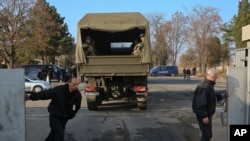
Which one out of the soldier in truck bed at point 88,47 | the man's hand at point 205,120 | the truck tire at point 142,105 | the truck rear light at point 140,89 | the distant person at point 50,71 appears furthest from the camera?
the distant person at point 50,71

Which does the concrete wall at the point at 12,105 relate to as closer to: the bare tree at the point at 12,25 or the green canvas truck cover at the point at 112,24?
the green canvas truck cover at the point at 112,24

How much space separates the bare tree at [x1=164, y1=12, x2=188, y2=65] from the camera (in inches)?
3448

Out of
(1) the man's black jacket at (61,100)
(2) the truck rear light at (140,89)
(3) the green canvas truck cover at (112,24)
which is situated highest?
(3) the green canvas truck cover at (112,24)

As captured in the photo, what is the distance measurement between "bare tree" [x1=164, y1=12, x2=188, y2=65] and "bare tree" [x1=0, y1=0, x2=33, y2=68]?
44.5m

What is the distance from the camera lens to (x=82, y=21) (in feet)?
56.2

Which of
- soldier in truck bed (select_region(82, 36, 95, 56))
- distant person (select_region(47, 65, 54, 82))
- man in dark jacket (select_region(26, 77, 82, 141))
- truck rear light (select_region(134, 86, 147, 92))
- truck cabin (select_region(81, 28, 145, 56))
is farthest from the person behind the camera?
distant person (select_region(47, 65, 54, 82))

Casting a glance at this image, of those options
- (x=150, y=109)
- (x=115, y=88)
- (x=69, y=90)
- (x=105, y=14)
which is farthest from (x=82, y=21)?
(x=69, y=90)

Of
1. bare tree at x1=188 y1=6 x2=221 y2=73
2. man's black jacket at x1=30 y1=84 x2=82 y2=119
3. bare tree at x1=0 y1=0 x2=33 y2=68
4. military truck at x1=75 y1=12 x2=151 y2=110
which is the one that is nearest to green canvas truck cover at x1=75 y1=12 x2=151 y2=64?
military truck at x1=75 y1=12 x2=151 y2=110

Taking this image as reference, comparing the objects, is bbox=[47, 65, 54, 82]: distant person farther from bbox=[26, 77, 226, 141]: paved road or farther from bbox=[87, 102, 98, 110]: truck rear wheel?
bbox=[87, 102, 98, 110]: truck rear wheel

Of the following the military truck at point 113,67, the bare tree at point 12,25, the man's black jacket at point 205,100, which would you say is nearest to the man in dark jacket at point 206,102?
the man's black jacket at point 205,100

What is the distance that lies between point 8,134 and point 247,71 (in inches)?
172

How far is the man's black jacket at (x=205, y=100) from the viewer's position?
7699 mm

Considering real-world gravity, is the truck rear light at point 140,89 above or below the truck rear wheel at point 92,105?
above

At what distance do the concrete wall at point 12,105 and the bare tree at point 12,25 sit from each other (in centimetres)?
3804
